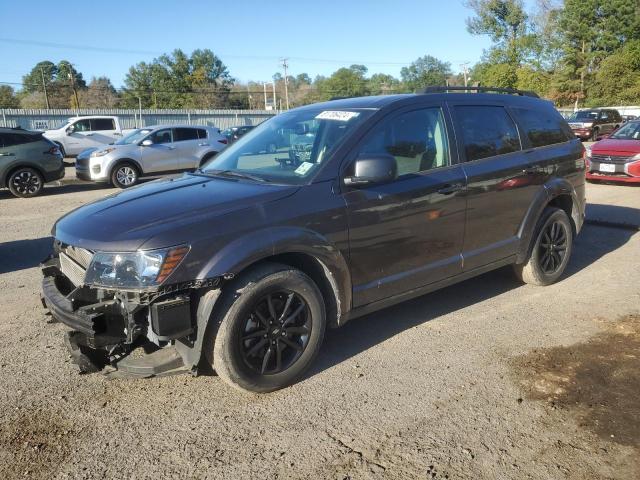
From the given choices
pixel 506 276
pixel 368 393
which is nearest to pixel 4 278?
pixel 368 393

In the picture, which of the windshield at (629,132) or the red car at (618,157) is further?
the windshield at (629,132)

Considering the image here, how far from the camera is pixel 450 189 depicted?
14.0ft

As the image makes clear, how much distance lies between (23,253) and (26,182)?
261 inches

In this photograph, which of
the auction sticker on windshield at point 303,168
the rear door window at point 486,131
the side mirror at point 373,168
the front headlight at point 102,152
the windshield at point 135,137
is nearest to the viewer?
the side mirror at point 373,168

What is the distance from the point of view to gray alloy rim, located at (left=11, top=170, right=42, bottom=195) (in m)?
12.6

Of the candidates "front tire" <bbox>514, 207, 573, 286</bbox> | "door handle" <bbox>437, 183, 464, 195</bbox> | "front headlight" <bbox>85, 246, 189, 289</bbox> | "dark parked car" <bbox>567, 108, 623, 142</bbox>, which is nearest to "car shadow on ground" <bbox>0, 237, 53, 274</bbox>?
"front headlight" <bbox>85, 246, 189, 289</bbox>

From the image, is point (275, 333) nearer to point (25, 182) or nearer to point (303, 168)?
point (303, 168)

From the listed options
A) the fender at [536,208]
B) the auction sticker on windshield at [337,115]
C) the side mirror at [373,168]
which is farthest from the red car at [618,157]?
the side mirror at [373,168]

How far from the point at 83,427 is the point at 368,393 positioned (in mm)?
1700

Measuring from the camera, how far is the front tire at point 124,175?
14203 mm

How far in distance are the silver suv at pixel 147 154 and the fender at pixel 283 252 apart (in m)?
11.0

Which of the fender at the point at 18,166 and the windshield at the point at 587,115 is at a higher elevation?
the windshield at the point at 587,115

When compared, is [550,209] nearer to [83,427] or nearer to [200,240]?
[200,240]

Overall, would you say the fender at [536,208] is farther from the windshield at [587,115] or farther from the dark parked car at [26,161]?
the windshield at [587,115]
